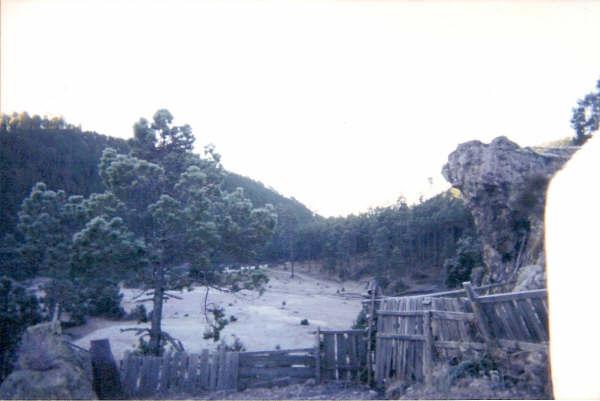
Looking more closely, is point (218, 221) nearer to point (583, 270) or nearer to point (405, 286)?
point (583, 270)

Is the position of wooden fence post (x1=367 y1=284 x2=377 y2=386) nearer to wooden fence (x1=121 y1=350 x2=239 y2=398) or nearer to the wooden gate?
the wooden gate

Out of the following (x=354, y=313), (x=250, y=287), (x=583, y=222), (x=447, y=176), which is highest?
(x=447, y=176)

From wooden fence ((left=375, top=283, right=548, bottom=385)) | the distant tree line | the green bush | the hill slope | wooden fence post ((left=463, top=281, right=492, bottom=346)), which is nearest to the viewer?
wooden fence ((left=375, top=283, right=548, bottom=385))

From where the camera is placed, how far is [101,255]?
11305 millimetres

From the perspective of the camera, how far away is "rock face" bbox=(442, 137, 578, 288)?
12984 millimetres

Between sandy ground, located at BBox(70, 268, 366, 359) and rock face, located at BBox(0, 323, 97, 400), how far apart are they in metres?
3.80

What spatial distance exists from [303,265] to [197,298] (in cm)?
3034

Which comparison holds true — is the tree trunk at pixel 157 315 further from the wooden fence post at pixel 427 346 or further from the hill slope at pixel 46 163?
the hill slope at pixel 46 163

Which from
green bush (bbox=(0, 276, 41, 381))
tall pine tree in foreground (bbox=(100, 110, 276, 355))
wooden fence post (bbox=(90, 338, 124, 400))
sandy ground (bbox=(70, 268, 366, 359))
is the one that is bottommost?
sandy ground (bbox=(70, 268, 366, 359))

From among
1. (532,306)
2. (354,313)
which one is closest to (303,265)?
(354,313)

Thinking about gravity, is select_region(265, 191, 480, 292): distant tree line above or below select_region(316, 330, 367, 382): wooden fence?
above

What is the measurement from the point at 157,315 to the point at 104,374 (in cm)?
243

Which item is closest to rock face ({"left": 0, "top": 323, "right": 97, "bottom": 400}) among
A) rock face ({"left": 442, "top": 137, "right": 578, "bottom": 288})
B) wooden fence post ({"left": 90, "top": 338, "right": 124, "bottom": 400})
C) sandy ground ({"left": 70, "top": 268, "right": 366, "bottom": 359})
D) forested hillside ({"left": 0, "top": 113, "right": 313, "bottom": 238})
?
wooden fence post ({"left": 90, "top": 338, "right": 124, "bottom": 400})

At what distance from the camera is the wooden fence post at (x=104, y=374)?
10594mm
